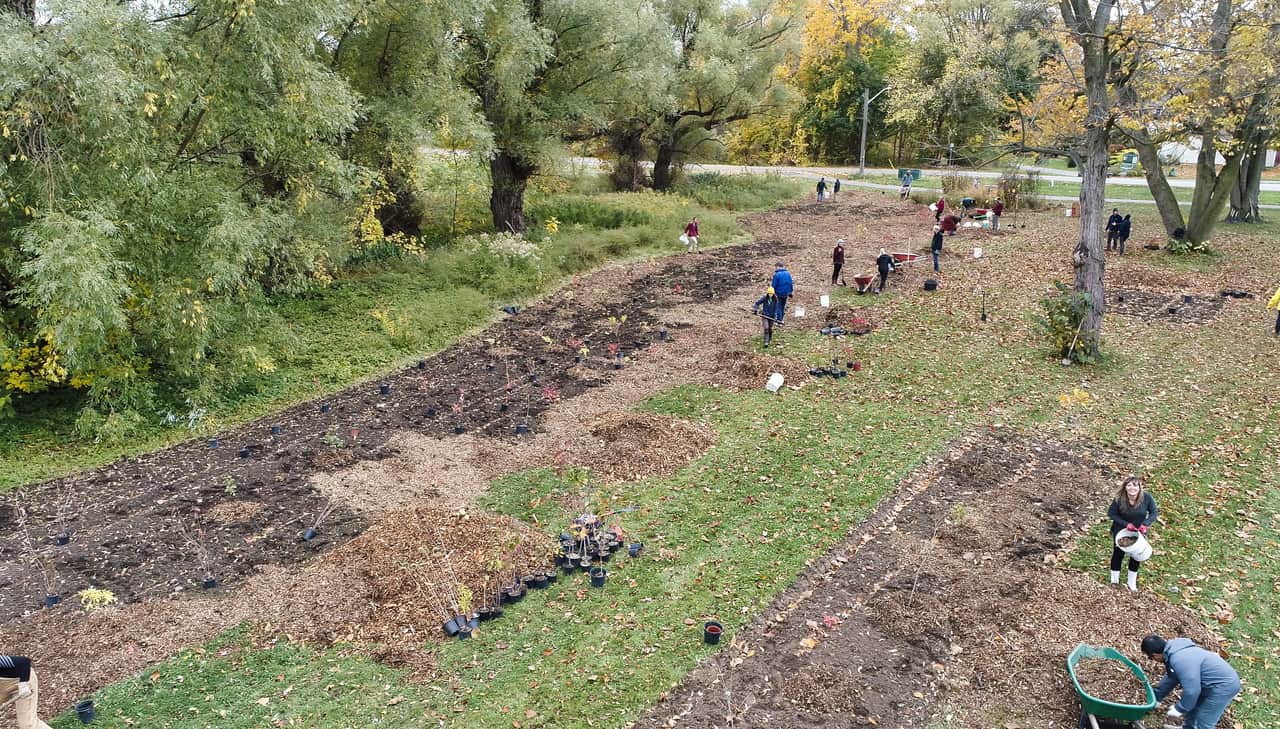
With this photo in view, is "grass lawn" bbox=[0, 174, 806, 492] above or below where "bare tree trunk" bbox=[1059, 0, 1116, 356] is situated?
below

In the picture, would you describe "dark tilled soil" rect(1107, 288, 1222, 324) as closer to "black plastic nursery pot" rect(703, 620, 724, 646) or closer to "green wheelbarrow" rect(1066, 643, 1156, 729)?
"green wheelbarrow" rect(1066, 643, 1156, 729)

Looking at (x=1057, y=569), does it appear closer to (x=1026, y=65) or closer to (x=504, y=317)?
(x=504, y=317)

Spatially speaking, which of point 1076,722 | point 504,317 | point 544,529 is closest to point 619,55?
point 504,317

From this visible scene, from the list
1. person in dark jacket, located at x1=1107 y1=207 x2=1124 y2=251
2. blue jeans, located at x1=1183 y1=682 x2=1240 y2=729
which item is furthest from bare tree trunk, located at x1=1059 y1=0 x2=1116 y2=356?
person in dark jacket, located at x1=1107 y1=207 x2=1124 y2=251

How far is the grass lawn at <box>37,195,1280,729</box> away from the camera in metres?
6.78

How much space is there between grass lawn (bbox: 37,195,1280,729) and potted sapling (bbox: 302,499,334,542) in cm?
192

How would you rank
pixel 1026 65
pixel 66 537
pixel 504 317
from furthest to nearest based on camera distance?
1. pixel 1026 65
2. pixel 504 317
3. pixel 66 537

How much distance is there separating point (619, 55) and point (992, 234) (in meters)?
14.2

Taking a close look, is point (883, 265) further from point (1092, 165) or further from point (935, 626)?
point (935, 626)

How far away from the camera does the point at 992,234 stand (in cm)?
2717

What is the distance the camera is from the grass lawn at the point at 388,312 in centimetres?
1195

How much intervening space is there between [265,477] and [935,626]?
28.7 ft

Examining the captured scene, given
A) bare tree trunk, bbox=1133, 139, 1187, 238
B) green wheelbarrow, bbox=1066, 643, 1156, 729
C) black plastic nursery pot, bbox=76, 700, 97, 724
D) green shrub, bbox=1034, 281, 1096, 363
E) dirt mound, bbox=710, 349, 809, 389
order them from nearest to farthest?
green wheelbarrow, bbox=1066, 643, 1156, 729 → black plastic nursery pot, bbox=76, 700, 97, 724 → dirt mound, bbox=710, 349, 809, 389 → green shrub, bbox=1034, 281, 1096, 363 → bare tree trunk, bbox=1133, 139, 1187, 238

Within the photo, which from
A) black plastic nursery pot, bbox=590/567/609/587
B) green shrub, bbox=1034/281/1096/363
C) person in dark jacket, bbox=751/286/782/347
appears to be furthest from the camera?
person in dark jacket, bbox=751/286/782/347
